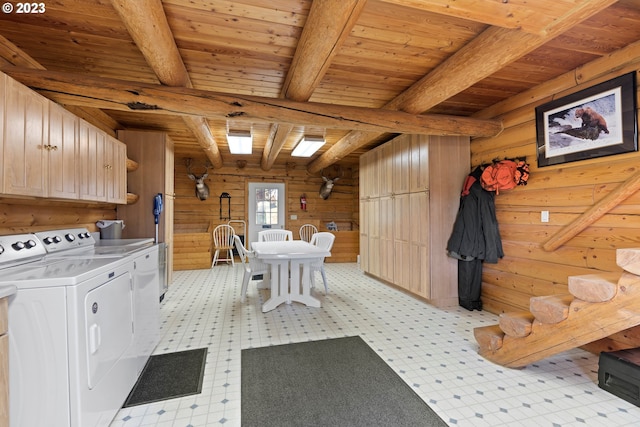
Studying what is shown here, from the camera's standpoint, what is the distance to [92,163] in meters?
2.59

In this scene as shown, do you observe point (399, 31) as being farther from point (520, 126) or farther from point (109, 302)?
point (109, 302)

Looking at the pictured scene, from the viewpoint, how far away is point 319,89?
2994 millimetres

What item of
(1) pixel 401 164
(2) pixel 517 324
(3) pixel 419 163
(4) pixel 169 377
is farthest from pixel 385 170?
(4) pixel 169 377

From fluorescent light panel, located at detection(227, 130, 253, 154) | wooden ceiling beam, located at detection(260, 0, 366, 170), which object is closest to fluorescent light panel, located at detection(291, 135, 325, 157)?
fluorescent light panel, located at detection(227, 130, 253, 154)

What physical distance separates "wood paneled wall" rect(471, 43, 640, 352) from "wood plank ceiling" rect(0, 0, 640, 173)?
159 mm

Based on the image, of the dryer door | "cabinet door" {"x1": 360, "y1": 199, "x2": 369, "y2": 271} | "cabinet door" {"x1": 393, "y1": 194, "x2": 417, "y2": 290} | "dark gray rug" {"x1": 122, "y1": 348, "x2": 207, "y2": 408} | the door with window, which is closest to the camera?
the dryer door

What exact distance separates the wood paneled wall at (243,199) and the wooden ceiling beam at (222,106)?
12.8 ft

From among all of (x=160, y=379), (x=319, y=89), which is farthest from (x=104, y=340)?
(x=319, y=89)

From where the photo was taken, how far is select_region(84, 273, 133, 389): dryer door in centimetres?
136

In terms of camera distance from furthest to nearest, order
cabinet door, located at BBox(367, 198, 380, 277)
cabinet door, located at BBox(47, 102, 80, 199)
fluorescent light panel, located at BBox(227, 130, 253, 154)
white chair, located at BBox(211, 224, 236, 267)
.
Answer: white chair, located at BBox(211, 224, 236, 267) → cabinet door, located at BBox(367, 198, 380, 277) → fluorescent light panel, located at BBox(227, 130, 253, 154) → cabinet door, located at BBox(47, 102, 80, 199)

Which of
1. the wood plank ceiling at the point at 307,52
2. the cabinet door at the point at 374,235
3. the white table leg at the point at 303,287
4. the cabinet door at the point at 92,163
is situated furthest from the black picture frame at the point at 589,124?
the cabinet door at the point at 92,163

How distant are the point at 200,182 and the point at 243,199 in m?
1.13

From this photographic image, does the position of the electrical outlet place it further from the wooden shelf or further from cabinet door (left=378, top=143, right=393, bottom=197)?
the wooden shelf

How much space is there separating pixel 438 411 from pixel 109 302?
6.66ft
